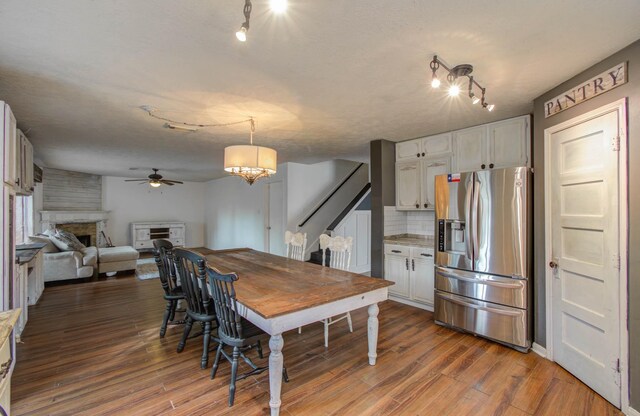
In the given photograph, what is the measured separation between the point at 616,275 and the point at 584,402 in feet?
2.97

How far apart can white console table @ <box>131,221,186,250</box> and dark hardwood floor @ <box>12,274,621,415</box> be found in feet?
18.3

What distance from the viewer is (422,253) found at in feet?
12.2

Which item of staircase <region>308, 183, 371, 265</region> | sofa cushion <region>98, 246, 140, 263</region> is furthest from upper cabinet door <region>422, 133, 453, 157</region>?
sofa cushion <region>98, 246, 140, 263</region>

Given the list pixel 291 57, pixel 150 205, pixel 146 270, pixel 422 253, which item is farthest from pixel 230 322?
pixel 150 205

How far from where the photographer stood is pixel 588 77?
212 centimetres

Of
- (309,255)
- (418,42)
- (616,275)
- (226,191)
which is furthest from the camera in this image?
(226,191)

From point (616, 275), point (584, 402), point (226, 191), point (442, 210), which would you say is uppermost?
point (226, 191)

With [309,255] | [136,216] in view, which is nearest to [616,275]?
[309,255]

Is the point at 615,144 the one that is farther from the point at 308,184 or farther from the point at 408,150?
the point at 308,184

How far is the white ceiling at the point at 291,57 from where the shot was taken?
148 cm

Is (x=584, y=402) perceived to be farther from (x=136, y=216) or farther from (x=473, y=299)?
(x=136, y=216)

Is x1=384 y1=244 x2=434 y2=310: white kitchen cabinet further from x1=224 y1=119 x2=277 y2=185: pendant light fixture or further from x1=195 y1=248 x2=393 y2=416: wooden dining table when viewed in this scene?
x1=224 y1=119 x2=277 y2=185: pendant light fixture

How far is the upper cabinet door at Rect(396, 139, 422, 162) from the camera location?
159 inches

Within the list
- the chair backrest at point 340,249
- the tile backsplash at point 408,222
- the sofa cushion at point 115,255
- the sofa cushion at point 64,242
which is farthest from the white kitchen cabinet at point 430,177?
the sofa cushion at point 64,242
